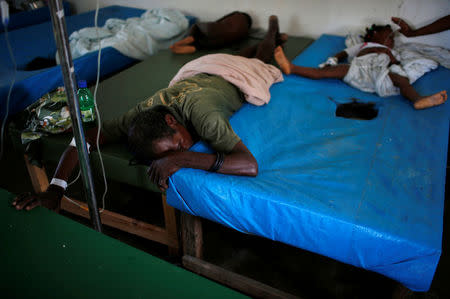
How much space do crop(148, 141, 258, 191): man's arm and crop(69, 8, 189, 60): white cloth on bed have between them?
1.85 metres

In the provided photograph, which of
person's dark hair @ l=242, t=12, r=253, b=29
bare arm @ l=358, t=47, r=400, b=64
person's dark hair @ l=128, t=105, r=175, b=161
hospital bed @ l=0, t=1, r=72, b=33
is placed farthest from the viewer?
hospital bed @ l=0, t=1, r=72, b=33

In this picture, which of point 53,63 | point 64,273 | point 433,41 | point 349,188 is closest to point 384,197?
point 349,188

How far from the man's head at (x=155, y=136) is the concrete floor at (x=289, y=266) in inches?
24.7

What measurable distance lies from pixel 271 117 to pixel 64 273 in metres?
1.27

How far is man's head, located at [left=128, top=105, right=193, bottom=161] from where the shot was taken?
123cm

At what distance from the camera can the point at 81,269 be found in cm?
68

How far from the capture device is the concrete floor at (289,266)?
1450 mm

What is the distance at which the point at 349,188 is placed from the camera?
3.96 ft

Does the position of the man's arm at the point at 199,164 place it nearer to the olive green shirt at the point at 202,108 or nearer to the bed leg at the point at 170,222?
the olive green shirt at the point at 202,108

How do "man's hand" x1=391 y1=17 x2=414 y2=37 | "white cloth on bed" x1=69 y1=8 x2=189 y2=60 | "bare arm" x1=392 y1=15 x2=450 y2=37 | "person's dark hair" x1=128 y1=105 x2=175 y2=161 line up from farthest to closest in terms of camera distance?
"white cloth on bed" x1=69 y1=8 x2=189 y2=60
"man's hand" x1=391 y1=17 x2=414 y2=37
"bare arm" x1=392 y1=15 x2=450 y2=37
"person's dark hair" x1=128 y1=105 x2=175 y2=161

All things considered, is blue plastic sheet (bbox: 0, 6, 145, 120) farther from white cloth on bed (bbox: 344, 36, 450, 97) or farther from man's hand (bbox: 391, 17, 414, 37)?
man's hand (bbox: 391, 17, 414, 37)

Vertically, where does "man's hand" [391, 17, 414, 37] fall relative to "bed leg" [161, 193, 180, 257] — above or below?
above

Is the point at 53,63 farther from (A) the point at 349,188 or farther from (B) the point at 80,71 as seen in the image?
(A) the point at 349,188

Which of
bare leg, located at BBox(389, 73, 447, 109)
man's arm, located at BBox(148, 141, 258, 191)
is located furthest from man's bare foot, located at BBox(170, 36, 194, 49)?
man's arm, located at BBox(148, 141, 258, 191)
